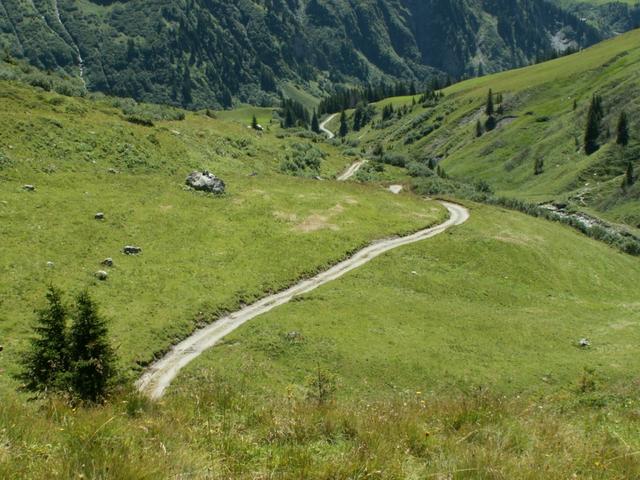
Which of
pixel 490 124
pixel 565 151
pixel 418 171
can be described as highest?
pixel 490 124

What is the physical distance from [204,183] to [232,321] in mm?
28647

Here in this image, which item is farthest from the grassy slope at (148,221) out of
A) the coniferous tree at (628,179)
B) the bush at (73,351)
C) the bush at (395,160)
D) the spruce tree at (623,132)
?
the spruce tree at (623,132)

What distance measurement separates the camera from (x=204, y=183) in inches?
2475

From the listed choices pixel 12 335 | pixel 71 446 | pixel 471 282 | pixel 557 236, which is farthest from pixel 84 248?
pixel 557 236

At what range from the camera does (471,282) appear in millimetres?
52562

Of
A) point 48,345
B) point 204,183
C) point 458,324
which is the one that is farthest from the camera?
point 204,183

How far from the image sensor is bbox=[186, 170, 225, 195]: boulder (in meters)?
62.7

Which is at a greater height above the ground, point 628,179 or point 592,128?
point 592,128

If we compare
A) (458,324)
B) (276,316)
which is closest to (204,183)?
(276,316)

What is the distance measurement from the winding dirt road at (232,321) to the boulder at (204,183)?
18.9 meters

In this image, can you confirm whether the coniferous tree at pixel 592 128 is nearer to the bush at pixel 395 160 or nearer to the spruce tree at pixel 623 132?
the spruce tree at pixel 623 132

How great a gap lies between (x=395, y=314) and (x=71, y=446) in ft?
118

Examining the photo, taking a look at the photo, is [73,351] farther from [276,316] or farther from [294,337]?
[276,316]

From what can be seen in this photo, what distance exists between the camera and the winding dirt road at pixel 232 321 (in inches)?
1148
